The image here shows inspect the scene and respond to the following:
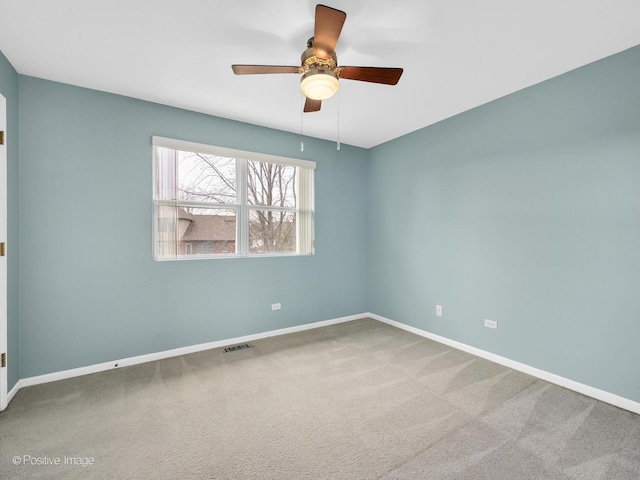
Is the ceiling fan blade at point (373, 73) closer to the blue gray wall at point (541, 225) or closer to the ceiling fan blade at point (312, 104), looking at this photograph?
the ceiling fan blade at point (312, 104)

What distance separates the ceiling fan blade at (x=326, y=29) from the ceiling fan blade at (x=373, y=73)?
0.18 meters

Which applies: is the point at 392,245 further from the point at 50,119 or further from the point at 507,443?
the point at 50,119

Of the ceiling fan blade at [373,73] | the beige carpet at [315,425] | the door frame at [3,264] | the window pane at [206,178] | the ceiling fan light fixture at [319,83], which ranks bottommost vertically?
the beige carpet at [315,425]

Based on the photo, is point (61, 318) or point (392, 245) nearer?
point (61, 318)

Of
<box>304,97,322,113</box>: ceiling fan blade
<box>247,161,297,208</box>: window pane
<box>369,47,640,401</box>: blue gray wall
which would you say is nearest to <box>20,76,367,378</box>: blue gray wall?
<box>247,161,297,208</box>: window pane

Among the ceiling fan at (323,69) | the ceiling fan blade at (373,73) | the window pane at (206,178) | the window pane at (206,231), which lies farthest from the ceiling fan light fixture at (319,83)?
the window pane at (206,231)

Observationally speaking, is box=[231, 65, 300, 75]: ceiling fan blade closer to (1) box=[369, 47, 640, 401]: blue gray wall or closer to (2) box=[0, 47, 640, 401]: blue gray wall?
(2) box=[0, 47, 640, 401]: blue gray wall

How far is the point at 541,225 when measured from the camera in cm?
262

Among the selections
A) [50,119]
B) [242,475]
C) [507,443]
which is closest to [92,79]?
[50,119]

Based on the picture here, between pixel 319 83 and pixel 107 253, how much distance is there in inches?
98.2

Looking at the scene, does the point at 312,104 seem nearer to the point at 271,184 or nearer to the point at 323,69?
the point at 323,69

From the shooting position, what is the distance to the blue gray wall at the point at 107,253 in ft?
8.20

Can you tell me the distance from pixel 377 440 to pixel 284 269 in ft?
7.64

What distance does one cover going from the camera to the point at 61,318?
8.48ft
